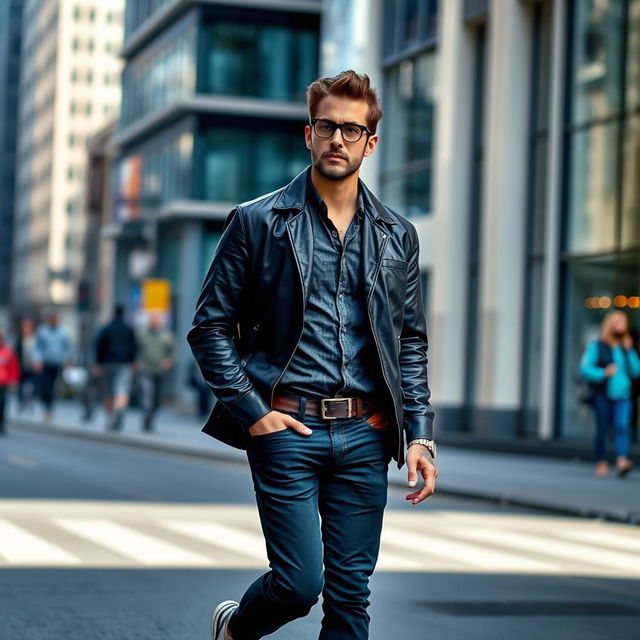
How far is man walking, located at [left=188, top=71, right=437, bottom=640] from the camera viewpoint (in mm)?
4465

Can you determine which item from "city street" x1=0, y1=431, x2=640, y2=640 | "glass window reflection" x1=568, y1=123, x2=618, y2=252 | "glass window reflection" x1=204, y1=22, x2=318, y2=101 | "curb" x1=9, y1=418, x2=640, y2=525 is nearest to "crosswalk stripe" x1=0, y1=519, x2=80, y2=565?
"city street" x1=0, y1=431, x2=640, y2=640

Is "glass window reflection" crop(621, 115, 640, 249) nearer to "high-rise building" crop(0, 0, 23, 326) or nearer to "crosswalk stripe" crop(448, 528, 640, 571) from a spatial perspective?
"crosswalk stripe" crop(448, 528, 640, 571)

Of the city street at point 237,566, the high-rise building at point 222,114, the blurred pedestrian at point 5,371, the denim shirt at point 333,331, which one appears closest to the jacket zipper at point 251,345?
the denim shirt at point 333,331

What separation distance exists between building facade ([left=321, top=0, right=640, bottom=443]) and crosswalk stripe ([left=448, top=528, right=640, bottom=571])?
31.0 ft

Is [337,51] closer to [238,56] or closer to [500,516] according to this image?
[238,56]

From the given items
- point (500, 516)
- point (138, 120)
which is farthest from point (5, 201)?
point (500, 516)

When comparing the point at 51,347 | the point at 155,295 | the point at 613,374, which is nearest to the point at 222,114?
the point at 155,295

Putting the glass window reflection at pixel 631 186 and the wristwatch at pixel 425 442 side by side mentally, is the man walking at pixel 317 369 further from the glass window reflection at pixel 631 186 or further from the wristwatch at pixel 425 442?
the glass window reflection at pixel 631 186

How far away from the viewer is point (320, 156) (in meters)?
4.55

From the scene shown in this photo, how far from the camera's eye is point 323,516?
15.0 ft

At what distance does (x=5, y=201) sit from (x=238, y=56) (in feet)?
334

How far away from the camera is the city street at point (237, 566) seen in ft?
23.5

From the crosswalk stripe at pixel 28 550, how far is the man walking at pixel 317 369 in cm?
464

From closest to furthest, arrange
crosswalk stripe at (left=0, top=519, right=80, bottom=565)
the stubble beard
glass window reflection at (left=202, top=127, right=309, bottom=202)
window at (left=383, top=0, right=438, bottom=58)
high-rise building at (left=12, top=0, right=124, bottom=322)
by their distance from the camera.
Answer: the stubble beard, crosswalk stripe at (left=0, top=519, right=80, bottom=565), window at (left=383, top=0, right=438, bottom=58), glass window reflection at (left=202, top=127, right=309, bottom=202), high-rise building at (left=12, top=0, right=124, bottom=322)
